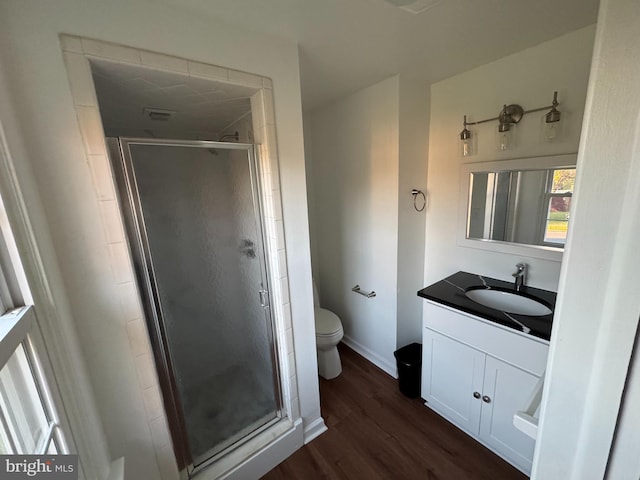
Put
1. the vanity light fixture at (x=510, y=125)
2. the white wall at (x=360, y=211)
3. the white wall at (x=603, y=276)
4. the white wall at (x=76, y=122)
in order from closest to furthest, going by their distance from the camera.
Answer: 1. the white wall at (x=603, y=276)
2. the white wall at (x=76, y=122)
3. the vanity light fixture at (x=510, y=125)
4. the white wall at (x=360, y=211)

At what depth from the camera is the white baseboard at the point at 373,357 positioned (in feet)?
7.11

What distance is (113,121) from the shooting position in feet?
5.47

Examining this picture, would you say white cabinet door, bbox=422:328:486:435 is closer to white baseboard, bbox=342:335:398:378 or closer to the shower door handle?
white baseboard, bbox=342:335:398:378

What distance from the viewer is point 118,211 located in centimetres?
97

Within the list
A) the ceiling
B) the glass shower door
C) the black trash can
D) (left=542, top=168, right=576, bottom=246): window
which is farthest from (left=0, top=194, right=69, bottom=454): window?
(left=542, top=168, right=576, bottom=246): window

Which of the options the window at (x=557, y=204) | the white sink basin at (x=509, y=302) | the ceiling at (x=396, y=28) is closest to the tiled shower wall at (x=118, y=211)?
the ceiling at (x=396, y=28)

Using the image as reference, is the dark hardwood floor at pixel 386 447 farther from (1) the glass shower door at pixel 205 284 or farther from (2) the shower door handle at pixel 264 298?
(2) the shower door handle at pixel 264 298

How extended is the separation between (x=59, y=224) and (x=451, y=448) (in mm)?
2241

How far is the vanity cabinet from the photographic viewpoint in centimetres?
132

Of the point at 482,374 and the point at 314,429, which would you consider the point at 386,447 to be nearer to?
the point at 314,429

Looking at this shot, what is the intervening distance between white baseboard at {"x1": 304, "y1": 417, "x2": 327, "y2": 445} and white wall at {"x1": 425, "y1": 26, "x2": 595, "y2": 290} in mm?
1330

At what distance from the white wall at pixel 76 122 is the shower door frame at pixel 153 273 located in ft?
0.40

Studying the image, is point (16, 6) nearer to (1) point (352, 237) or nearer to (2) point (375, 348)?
(1) point (352, 237)

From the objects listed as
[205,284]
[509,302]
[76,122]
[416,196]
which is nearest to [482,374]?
[509,302]
